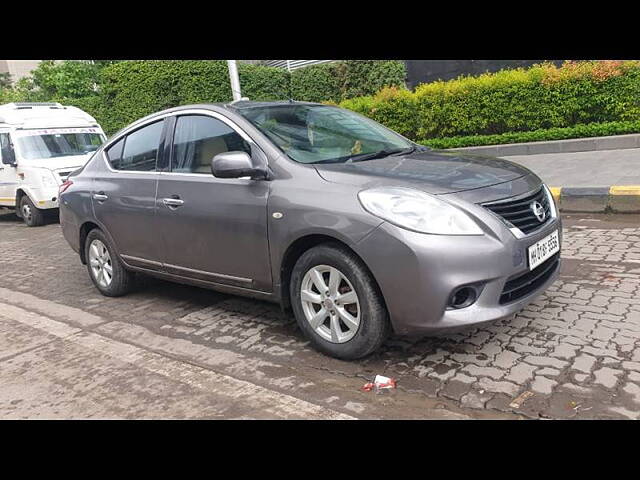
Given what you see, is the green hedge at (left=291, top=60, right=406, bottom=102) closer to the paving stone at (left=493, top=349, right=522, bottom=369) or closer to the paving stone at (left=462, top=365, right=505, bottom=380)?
the paving stone at (left=493, top=349, right=522, bottom=369)

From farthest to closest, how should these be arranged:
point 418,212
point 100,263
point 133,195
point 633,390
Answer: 1. point 100,263
2. point 133,195
3. point 418,212
4. point 633,390

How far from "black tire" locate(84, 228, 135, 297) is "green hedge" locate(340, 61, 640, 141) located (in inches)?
332

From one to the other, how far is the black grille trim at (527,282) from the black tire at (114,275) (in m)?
3.42

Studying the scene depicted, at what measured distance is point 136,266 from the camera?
488 cm

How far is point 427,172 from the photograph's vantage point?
11.3ft

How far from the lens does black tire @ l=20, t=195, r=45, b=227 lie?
34.6 feet

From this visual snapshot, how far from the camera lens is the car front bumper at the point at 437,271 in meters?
3.00

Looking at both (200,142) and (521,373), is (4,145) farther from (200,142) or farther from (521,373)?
(521,373)

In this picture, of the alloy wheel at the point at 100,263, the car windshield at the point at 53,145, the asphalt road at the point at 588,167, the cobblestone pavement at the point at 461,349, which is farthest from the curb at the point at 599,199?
the car windshield at the point at 53,145

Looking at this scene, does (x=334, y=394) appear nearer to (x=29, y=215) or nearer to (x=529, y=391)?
(x=529, y=391)

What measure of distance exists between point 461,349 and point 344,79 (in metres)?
13.7

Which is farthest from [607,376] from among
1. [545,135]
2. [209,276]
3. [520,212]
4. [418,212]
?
[545,135]

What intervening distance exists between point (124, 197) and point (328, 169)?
6.79ft

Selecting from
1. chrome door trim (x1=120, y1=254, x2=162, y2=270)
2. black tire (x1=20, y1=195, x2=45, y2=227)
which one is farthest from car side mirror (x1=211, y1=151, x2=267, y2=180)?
black tire (x1=20, y1=195, x2=45, y2=227)
